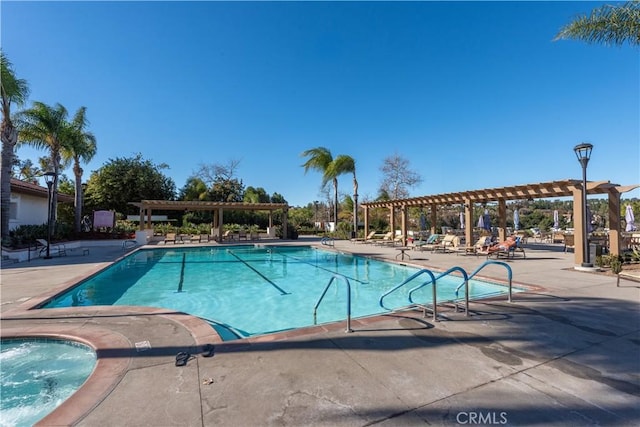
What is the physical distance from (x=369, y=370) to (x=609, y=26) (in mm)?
11656

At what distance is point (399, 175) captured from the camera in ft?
110

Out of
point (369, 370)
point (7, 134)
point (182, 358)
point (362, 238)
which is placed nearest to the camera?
point (369, 370)

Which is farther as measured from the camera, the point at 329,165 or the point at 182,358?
the point at 329,165

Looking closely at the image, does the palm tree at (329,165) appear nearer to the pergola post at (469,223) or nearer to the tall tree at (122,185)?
the pergola post at (469,223)

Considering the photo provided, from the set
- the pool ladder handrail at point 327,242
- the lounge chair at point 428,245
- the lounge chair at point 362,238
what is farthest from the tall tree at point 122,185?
the lounge chair at point 428,245

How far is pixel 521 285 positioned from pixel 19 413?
909cm

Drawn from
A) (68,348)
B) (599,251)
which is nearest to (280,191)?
(599,251)

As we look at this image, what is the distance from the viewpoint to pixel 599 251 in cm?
1048

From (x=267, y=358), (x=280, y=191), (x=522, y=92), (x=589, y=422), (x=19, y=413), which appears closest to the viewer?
(x=589, y=422)

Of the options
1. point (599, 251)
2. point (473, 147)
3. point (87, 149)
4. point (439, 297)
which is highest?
point (473, 147)

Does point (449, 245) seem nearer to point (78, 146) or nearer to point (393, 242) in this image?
point (393, 242)

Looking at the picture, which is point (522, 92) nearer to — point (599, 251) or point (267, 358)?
point (599, 251)

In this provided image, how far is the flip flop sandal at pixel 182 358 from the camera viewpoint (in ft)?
10.6
